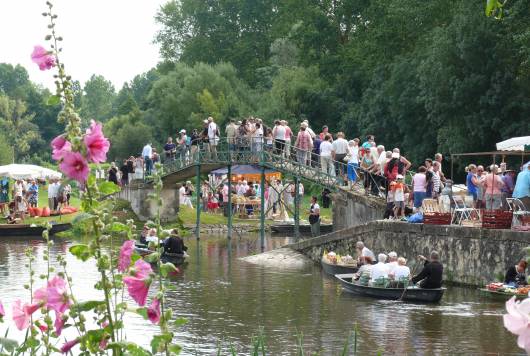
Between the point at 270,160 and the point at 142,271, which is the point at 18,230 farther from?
the point at 142,271

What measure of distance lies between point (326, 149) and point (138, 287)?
3270 cm

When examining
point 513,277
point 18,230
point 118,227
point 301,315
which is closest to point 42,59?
point 118,227

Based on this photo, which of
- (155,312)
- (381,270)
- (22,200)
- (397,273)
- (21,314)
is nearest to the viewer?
(155,312)

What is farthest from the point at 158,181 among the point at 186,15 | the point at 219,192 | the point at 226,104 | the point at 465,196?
the point at 186,15

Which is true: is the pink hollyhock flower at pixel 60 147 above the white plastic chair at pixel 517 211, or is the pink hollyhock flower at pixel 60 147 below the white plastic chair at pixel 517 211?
below

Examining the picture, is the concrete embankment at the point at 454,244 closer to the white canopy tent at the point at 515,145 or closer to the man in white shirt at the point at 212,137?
the white canopy tent at the point at 515,145

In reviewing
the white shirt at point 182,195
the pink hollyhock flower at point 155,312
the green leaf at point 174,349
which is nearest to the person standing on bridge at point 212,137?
the white shirt at point 182,195

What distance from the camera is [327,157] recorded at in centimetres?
3762

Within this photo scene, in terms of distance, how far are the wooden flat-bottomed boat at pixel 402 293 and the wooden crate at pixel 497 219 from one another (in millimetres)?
2509

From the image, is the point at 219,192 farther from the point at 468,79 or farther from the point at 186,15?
the point at 186,15

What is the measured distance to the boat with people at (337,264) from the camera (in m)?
30.3

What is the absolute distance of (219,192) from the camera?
183ft

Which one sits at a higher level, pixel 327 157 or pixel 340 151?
pixel 340 151

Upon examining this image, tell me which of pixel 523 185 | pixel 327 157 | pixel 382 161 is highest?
pixel 327 157
